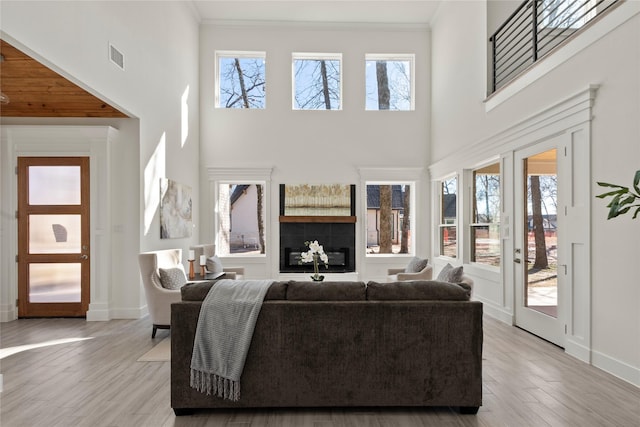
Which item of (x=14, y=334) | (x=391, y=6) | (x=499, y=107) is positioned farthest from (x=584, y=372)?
(x=391, y=6)

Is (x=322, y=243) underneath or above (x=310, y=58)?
underneath

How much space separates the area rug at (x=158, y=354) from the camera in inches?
153

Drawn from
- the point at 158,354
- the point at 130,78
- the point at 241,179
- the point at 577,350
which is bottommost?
the point at 158,354

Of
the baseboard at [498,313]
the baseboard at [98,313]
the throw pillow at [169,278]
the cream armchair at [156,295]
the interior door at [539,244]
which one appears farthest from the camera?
the baseboard at [98,313]

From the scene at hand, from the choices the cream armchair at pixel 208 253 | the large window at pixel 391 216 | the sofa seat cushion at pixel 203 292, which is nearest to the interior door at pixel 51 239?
the cream armchair at pixel 208 253

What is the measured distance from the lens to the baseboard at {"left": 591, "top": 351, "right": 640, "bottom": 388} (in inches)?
125

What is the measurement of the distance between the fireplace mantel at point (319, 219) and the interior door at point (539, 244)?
3800 mm

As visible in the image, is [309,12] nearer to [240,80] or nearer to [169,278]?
[240,80]

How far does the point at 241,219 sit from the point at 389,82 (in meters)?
4.34

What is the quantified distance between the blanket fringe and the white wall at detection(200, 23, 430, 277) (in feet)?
18.7

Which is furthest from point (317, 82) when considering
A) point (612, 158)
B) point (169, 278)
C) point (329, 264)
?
point (612, 158)

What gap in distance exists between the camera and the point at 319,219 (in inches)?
329

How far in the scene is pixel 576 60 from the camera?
3906 mm

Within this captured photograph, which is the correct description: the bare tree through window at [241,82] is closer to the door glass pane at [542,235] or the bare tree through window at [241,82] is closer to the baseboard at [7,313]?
the baseboard at [7,313]
